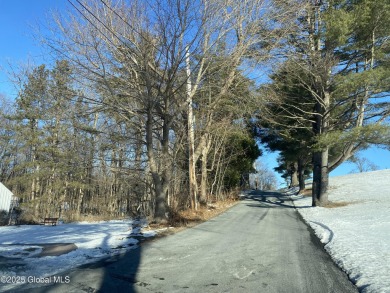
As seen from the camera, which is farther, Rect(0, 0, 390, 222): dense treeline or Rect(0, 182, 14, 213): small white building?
Rect(0, 182, 14, 213): small white building

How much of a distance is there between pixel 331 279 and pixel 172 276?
278 centimetres

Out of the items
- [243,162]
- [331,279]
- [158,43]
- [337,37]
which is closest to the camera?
[331,279]

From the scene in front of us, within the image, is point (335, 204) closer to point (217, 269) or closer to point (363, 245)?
point (363, 245)

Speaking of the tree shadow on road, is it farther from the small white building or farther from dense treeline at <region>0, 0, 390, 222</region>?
the small white building

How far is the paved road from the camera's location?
592 centimetres

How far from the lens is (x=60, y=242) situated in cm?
1018

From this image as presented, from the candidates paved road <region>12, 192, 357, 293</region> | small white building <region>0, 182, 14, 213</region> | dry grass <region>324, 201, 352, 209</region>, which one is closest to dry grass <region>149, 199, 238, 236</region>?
paved road <region>12, 192, 357, 293</region>

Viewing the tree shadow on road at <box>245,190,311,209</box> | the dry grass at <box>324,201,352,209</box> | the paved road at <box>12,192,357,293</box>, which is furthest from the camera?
the tree shadow on road at <box>245,190,311,209</box>

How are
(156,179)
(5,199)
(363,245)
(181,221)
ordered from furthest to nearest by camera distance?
(5,199) < (181,221) < (156,179) < (363,245)

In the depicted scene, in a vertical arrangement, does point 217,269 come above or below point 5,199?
below

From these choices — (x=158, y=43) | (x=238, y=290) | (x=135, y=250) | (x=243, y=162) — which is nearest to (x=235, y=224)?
(x=135, y=250)

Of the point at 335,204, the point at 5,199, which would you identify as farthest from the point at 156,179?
the point at 5,199

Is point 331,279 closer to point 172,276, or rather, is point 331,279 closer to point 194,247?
point 172,276

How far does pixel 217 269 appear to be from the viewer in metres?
7.08
